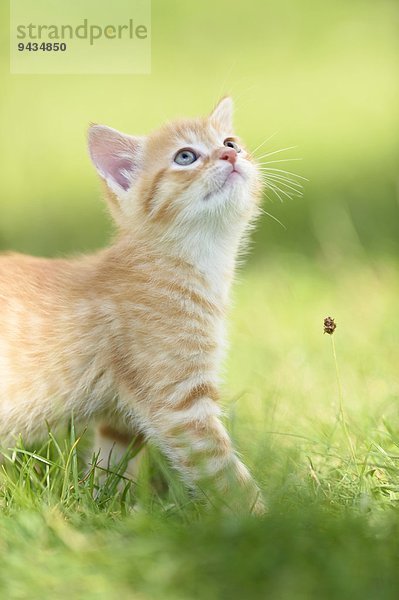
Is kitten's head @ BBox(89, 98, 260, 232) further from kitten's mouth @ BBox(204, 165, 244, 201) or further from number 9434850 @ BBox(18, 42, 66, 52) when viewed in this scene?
number 9434850 @ BBox(18, 42, 66, 52)

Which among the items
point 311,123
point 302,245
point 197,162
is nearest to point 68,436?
point 197,162

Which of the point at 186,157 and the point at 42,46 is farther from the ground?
the point at 42,46

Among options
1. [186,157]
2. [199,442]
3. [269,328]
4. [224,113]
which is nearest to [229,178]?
[186,157]

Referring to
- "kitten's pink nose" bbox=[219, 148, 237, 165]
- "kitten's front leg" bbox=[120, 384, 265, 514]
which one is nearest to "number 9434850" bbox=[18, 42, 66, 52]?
"kitten's pink nose" bbox=[219, 148, 237, 165]

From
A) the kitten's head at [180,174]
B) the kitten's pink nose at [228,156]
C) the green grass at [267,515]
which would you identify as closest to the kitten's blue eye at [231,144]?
the kitten's head at [180,174]

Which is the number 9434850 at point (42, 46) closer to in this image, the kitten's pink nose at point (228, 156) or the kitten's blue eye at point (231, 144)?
the kitten's blue eye at point (231, 144)

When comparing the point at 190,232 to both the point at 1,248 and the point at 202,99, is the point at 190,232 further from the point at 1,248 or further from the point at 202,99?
the point at 202,99

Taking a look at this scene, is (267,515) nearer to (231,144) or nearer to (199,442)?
(199,442)
